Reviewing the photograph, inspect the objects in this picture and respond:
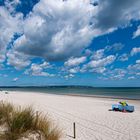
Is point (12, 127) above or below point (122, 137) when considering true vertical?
above

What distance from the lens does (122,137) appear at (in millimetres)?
8031

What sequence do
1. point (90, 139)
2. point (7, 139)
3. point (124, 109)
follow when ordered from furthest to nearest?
point (124, 109) < point (90, 139) < point (7, 139)

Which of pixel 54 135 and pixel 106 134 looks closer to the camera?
pixel 54 135

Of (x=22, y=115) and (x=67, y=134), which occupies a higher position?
(x=22, y=115)

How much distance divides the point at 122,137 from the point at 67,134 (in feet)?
6.96

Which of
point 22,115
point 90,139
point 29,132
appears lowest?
point 90,139

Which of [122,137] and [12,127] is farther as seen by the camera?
[122,137]

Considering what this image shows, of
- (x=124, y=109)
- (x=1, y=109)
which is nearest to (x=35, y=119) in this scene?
(x=1, y=109)

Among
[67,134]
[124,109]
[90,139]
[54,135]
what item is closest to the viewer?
[54,135]

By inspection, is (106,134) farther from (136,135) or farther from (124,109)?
(124,109)

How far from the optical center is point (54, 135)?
5.91 meters

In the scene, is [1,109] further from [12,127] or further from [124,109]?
[124,109]

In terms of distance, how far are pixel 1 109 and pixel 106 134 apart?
4446 mm

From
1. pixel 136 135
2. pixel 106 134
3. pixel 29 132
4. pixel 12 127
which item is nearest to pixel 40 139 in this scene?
pixel 29 132
